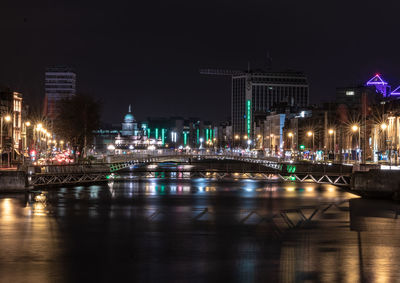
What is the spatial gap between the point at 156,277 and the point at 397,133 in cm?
8535

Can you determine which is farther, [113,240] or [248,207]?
[248,207]

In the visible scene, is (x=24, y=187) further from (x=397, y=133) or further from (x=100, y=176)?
(x=397, y=133)

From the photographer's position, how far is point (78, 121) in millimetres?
114562

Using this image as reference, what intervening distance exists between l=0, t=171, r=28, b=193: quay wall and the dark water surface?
1.93 m

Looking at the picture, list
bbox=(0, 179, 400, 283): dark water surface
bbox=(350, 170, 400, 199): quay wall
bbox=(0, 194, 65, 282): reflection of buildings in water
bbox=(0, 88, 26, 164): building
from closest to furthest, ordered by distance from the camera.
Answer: bbox=(0, 194, 65, 282): reflection of buildings in water < bbox=(0, 179, 400, 283): dark water surface < bbox=(350, 170, 400, 199): quay wall < bbox=(0, 88, 26, 164): building

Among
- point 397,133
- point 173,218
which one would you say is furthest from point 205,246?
point 397,133

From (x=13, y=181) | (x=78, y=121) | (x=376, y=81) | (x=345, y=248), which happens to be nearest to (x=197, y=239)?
(x=345, y=248)

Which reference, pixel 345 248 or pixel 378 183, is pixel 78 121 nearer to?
pixel 378 183

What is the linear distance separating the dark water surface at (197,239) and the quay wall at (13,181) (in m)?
1.93

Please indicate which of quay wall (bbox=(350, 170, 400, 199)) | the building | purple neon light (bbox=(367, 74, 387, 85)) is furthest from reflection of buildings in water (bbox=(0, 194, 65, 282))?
purple neon light (bbox=(367, 74, 387, 85))

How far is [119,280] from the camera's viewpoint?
2947 centimetres

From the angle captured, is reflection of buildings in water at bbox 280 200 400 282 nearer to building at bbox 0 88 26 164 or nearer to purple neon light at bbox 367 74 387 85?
building at bbox 0 88 26 164

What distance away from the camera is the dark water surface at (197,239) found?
30828 millimetres

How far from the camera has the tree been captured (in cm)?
11394
